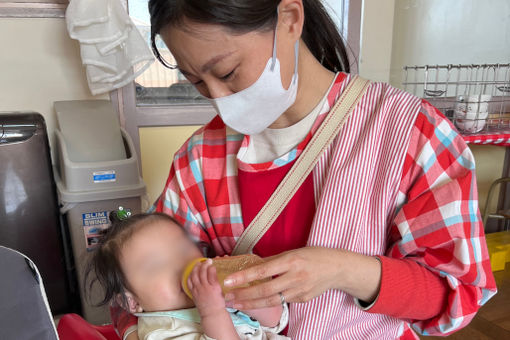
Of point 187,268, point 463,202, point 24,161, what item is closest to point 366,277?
point 463,202


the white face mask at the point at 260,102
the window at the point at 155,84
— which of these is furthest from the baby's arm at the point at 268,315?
the window at the point at 155,84

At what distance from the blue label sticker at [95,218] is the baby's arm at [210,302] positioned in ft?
4.11

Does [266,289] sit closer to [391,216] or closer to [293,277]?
[293,277]

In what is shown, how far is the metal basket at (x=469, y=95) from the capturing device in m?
2.46

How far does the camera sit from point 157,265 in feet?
3.31

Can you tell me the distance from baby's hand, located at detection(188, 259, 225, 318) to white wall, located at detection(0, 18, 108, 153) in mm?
1801

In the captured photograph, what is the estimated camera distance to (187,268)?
0.95 meters

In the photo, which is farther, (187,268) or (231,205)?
(231,205)

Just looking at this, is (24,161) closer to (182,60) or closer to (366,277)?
(182,60)

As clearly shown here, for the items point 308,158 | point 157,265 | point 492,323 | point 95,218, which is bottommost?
point 492,323

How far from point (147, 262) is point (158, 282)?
55mm

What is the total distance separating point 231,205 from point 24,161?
1267 millimetres

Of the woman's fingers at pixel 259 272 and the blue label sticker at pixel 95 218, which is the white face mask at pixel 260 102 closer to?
the woman's fingers at pixel 259 272

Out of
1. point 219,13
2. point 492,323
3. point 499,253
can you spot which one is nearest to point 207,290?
point 219,13
